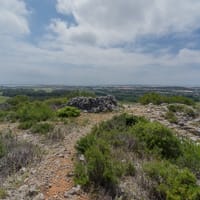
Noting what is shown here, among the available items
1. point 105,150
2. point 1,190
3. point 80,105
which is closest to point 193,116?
point 80,105

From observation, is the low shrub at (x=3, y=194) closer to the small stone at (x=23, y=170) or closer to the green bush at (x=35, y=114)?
the small stone at (x=23, y=170)

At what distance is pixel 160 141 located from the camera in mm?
8898

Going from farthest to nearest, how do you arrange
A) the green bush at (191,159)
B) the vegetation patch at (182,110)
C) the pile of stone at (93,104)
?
1. the pile of stone at (93,104)
2. the vegetation patch at (182,110)
3. the green bush at (191,159)

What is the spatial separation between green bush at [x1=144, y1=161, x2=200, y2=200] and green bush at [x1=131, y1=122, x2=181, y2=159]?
161cm

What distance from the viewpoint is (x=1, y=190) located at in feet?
20.6

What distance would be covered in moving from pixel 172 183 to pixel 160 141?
9.41 ft

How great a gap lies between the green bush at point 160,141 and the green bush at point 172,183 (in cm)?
161

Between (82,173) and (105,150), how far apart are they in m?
1.26

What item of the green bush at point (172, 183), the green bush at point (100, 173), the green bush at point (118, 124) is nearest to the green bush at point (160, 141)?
the green bush at point (118, 124)

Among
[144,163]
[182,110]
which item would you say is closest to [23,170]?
[144,163]

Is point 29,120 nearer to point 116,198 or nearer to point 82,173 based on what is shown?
point 82,173

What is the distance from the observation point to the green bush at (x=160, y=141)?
28.0ft

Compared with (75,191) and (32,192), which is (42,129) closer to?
(32,192)

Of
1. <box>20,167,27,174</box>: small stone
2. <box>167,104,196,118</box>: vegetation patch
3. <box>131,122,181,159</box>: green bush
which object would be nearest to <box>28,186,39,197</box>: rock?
<box>20,167,27,174</box>: small stone
